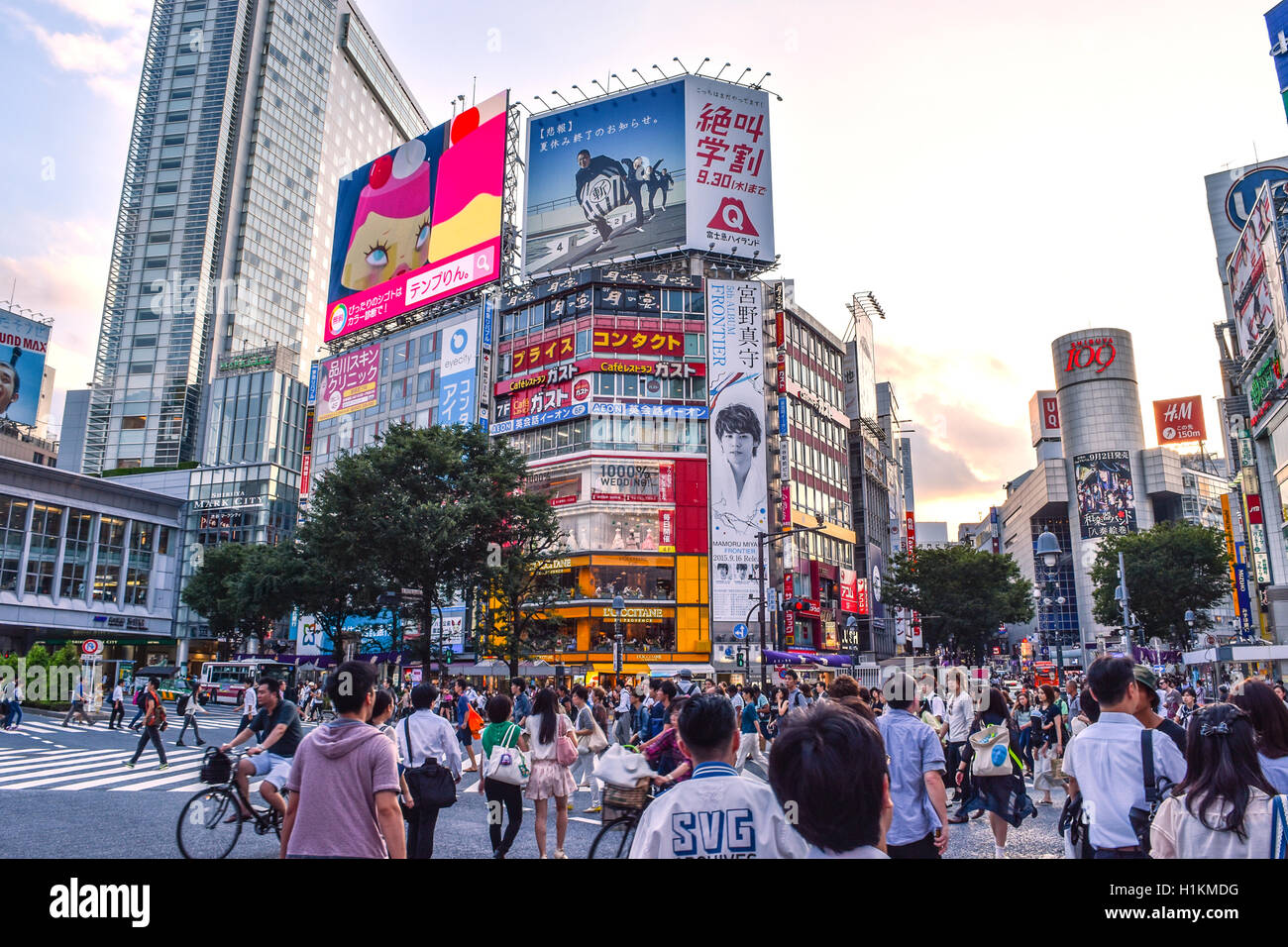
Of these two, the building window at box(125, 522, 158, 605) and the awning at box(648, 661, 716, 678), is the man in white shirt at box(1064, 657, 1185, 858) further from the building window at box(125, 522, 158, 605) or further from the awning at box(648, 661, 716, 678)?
the building window at box(125, 522, 158, 605)

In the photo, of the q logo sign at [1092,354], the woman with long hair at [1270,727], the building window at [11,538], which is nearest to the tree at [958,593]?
the building window at [11,538]

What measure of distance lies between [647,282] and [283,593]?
95.8 feet

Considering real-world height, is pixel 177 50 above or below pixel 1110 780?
above

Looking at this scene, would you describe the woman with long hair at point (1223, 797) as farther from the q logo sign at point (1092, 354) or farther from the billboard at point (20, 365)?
the q logo sign at point (1092, 354)

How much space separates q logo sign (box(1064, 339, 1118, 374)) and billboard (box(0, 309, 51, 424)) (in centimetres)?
13237

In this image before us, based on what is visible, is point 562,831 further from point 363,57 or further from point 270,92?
point 363,57

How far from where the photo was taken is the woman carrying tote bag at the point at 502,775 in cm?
838

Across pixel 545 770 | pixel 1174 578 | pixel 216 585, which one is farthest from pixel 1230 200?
pixel 216 585

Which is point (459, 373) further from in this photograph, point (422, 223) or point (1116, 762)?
point (1116, 762)

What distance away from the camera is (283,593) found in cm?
5109

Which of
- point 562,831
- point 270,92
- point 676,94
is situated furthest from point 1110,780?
point 270,92

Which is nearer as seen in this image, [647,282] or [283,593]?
[283,593]

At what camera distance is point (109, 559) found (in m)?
63.0
